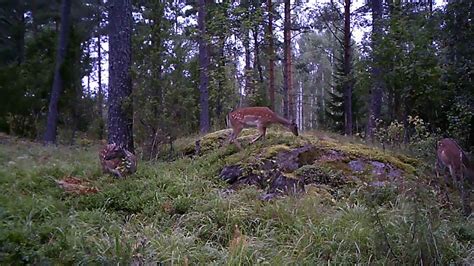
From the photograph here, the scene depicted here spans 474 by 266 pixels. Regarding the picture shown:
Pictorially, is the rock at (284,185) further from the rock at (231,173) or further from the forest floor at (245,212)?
the rock at (231,173)

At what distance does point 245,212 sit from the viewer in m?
5.00

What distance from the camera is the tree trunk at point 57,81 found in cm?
1391

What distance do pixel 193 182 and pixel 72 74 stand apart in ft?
36.2

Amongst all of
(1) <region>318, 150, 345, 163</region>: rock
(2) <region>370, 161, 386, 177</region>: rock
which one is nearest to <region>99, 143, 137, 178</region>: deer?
(1) <region>318, 150, 345, 163</region>: rock

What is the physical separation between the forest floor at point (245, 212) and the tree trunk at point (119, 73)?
6.01ft

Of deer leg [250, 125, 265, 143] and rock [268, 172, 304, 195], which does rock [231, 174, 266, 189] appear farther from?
deer leg [250, 125, 265, 143]

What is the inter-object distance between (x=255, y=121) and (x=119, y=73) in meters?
2.69

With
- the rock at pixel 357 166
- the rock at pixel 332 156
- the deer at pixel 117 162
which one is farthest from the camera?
the rock at pixel 332 156

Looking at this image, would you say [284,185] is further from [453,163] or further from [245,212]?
[453,163]

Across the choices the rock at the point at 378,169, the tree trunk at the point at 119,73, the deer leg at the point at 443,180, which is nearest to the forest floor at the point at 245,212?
the rock at the point at 378,169

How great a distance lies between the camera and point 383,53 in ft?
32.3

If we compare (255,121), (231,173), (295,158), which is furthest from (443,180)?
(255,121)

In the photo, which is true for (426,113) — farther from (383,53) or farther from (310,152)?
(310,152)

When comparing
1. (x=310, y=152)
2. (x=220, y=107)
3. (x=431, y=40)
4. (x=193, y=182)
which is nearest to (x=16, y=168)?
(x=193, y=182)
